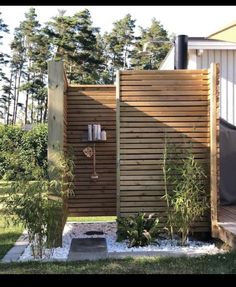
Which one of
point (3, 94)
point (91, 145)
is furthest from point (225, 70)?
point (3, 94)

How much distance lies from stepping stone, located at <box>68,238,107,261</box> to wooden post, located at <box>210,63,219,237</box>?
64.6 inches

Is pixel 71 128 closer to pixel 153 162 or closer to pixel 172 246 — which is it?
pixel 153 162

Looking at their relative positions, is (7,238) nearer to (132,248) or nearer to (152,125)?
(132,248)

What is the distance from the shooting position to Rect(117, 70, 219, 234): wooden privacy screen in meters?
7.11

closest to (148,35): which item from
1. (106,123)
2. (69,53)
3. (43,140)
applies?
(69,53)

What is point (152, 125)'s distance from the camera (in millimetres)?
7160

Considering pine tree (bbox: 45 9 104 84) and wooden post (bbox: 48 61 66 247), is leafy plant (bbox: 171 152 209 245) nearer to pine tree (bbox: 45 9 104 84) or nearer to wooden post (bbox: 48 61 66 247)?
wooden post (bbox: 48 61 66 247)

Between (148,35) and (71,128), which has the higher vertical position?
(148,35)

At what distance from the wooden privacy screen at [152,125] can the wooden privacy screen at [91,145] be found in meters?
1.68

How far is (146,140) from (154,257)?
1932 millimetres

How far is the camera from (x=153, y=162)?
7.11 m

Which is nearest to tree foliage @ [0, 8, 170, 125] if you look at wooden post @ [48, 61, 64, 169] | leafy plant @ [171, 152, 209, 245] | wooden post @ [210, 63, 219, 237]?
wooden post @ [48, 61, 64, 169]

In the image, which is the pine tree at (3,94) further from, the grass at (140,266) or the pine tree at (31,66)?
the grass at (140,266)

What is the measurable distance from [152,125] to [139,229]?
1.56m
